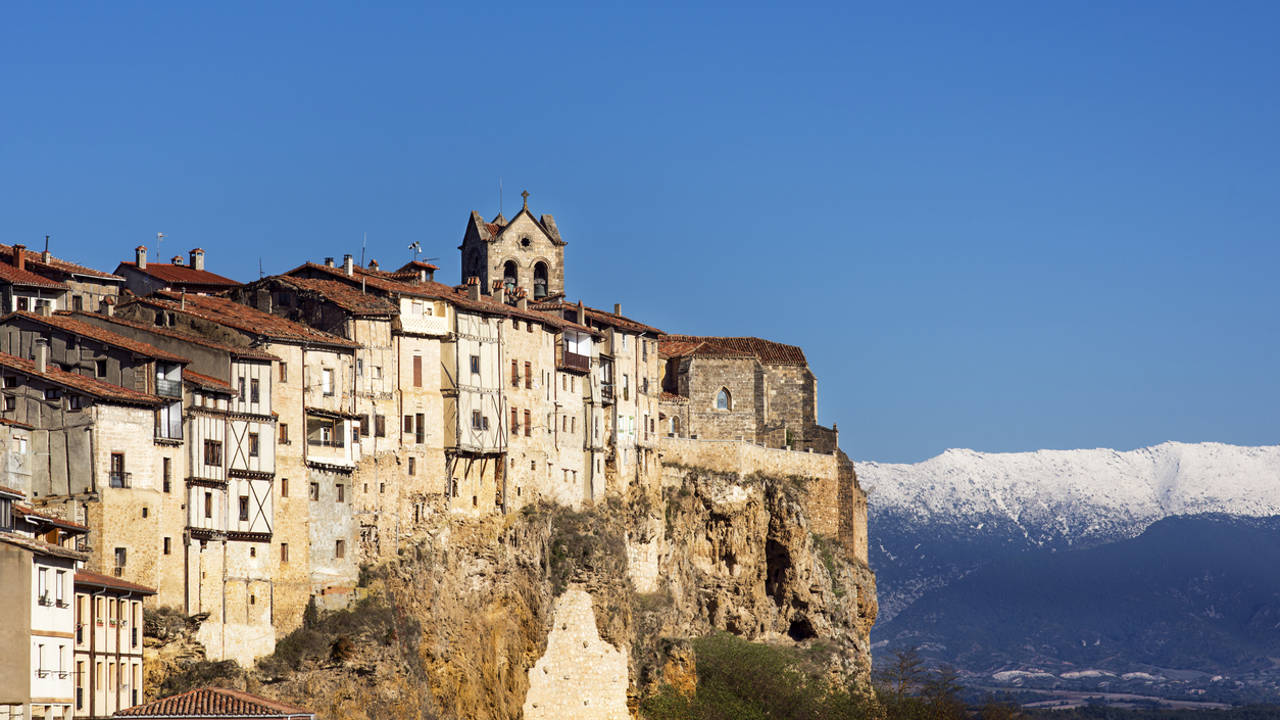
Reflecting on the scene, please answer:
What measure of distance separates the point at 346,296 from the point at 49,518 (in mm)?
25518

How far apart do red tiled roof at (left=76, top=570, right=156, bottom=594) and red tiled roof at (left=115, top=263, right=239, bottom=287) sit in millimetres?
27895

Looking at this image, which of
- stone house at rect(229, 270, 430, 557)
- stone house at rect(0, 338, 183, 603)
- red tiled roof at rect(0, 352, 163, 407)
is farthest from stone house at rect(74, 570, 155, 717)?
stone house at rect(229, 270, 430, 557)

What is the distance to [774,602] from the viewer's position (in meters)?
116

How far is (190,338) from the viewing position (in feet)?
256

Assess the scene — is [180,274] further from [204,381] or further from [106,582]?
[106,582]

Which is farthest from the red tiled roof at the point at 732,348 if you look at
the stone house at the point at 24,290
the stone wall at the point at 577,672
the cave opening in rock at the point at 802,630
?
the stone house at the point at 24,290

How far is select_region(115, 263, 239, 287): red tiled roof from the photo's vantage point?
9588 centimetres

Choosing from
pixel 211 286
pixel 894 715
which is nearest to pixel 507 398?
pixel 211 286

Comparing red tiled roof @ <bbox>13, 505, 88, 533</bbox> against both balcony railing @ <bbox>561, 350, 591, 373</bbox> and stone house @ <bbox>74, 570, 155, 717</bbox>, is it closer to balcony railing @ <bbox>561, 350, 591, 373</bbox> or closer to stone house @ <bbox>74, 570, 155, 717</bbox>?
stone house @ <bbox>74, 570, 155, 717</bbox>

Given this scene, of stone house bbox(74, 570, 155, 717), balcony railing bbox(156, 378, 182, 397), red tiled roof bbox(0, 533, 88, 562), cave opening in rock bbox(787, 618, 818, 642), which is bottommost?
cave opening in rock bbox(787, 618, 818, 642)

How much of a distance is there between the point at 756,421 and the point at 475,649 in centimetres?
3877

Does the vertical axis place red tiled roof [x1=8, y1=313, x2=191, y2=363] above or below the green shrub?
above

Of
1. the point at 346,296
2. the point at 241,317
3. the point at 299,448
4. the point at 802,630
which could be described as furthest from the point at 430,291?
the point at 802,630

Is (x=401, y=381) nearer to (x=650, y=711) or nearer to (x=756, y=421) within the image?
(x=650, y=711)
